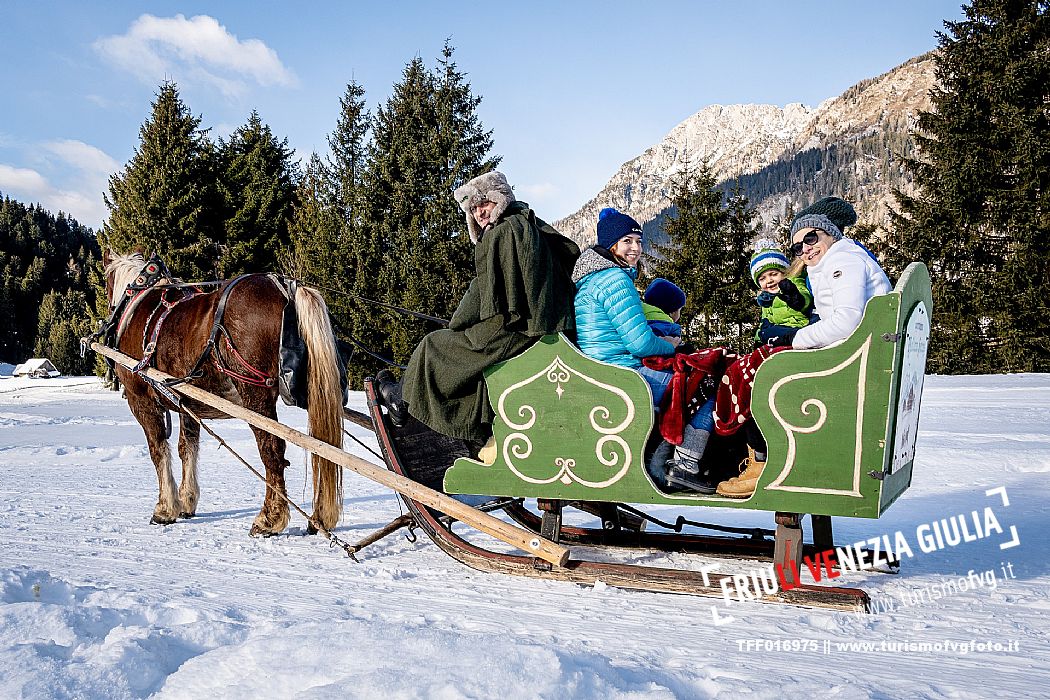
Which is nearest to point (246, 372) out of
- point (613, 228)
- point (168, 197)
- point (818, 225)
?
point (613, 228)

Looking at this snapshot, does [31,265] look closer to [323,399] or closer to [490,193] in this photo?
[323,399]

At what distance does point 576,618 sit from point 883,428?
1.47 metres

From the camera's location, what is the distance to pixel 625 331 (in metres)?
3.33

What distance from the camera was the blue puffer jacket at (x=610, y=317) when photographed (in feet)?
10.9

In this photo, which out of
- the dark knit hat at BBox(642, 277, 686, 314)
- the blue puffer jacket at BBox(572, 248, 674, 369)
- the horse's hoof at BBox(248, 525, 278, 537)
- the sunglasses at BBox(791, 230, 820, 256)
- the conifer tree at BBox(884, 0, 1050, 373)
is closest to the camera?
the sunglasses at BBox(791, 230, 820, 256)

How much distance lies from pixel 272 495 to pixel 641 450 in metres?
2.64

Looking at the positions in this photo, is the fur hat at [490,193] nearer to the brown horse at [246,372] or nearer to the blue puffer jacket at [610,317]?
the blue puffer jacket at [610,317]

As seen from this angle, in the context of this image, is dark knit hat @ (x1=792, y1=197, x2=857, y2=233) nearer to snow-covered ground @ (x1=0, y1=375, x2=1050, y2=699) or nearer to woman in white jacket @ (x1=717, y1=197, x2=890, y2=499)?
woman in white jacket @ (x1=717, y1=197, x2=890, y2=499)

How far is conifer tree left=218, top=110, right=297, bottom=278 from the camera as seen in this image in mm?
21547

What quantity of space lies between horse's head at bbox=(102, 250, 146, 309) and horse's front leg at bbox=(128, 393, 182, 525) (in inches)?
34.3

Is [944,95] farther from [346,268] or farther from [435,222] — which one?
[346,268]

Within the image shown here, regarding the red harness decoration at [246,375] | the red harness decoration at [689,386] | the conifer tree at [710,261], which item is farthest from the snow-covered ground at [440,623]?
the conifer tree at [710,261]

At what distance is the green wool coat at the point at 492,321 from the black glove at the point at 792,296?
1250mm

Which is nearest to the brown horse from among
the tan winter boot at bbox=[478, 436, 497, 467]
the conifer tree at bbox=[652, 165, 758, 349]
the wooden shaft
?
the wooden shaft
